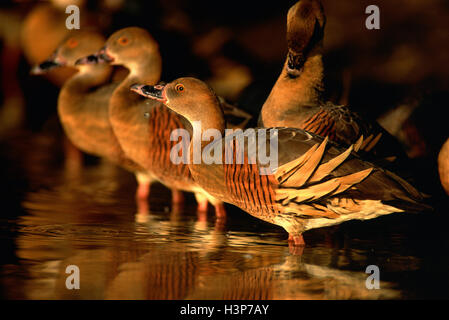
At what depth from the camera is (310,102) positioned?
7555 mm

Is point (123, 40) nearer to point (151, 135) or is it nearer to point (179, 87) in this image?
point (151, 135)

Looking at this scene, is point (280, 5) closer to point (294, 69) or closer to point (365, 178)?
point (294, 69)

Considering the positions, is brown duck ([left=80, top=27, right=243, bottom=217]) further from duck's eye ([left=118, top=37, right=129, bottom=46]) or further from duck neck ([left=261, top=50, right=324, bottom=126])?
duck neck ([left=261, top=50, right=324, bottom=126])

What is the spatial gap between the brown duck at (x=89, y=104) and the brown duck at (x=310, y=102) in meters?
2.14

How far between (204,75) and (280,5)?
329 cm

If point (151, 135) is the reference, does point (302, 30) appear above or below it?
above

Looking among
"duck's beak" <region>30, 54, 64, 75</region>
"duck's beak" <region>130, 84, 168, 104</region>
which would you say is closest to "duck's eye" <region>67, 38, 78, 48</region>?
"duck's beak" <region>30, 54, 64, 75</region>

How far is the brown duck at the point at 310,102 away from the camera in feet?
23.9

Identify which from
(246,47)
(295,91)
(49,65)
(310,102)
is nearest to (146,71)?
(49,65)

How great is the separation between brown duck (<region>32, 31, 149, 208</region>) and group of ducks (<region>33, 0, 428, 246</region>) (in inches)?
0.4

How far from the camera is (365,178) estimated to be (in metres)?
6.18

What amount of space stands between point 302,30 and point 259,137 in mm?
1543

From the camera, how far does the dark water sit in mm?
5156
